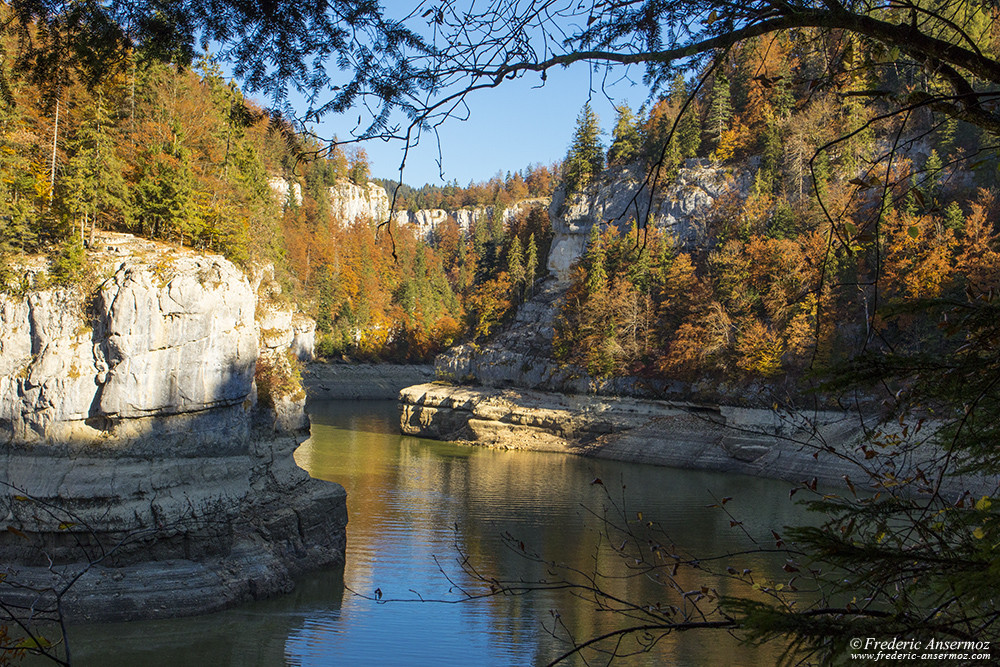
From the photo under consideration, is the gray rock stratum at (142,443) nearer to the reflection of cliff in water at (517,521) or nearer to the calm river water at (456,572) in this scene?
the calm river water at (456,572)

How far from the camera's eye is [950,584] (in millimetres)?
2160

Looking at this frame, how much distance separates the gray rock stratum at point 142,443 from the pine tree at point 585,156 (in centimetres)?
3963

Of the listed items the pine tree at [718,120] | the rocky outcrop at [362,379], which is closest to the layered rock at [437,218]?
the rocky outcrop at [362,379]

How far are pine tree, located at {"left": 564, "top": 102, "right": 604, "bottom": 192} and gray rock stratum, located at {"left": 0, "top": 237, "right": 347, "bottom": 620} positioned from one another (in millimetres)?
39628

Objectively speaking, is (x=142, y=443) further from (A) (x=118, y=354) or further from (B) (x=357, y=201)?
(B) (x=357, y=201)

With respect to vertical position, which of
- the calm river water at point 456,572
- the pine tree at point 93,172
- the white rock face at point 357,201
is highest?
the white rock face at point 357,201

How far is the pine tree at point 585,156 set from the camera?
52.1 meters

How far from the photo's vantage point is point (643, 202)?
4116cm

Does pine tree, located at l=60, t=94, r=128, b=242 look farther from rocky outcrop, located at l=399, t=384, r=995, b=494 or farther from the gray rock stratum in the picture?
rocky outcrop, located at l=399, t=384, r=995, b=494

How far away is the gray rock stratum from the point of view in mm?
12195

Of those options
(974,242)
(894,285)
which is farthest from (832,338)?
(974,242)

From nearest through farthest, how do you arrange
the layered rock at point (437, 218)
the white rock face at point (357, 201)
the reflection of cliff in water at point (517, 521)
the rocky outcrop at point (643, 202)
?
the reflection of cliff in water at point (517, 521) → the rocky outcrop at point (643, 202) → the white rock face at point (357, 201) → the layered rock at point (437, 218)

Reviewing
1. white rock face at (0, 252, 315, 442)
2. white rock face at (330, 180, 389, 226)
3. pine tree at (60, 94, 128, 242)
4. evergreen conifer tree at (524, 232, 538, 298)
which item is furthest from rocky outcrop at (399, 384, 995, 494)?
white rock face at (330, 180, 389, 226)

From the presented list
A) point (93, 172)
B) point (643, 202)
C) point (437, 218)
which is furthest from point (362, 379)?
point (437, 218)
